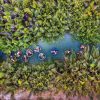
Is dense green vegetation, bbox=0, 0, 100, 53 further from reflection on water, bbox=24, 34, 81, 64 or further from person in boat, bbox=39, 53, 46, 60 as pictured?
person in boat, bbox=39, 53, 46, 60

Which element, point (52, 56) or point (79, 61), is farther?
point (52, 56)

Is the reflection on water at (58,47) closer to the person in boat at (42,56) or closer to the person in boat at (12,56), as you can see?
the person in boat at (42,56)

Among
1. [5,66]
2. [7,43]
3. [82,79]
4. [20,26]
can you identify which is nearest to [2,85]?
[5,66]

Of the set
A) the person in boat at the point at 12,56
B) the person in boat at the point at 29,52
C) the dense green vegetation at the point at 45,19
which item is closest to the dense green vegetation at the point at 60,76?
the person in boat at the point at 12,56

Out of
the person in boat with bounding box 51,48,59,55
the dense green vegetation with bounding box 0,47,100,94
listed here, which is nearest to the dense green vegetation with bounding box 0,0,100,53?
the person in boat with bounding box 51,48,59,55

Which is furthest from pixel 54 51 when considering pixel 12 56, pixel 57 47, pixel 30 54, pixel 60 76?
pixel 12 56

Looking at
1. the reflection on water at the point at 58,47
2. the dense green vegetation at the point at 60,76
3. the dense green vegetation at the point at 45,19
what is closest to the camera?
the dense green vegetation at the point at 60,76

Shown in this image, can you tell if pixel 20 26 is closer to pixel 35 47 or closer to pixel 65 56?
pixel 35 47
